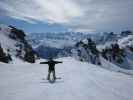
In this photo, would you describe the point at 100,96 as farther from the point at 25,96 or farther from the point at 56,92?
the point at 25,96

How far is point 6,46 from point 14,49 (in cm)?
465

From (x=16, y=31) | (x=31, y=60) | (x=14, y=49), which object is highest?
(x=16, y=31)

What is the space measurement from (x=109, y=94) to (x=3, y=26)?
338 ft

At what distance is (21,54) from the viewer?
93.3 m

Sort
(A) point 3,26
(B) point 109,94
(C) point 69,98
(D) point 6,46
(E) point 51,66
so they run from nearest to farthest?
(C) point 69,98
(B) point 109,94
(E) point 51,66
(D) point 6,46
(A) point 3,26

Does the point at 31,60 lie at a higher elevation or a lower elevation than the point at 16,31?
lower

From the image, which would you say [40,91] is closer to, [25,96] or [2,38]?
[25,96]

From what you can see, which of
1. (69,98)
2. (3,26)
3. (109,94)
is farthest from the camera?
(3,26)

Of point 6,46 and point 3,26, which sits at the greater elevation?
point 3,26

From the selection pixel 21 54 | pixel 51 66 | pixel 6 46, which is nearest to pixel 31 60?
pixel 21 54

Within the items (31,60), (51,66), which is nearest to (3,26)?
(31,60)

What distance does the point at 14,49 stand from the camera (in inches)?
3644

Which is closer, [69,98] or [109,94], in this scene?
[69,98]

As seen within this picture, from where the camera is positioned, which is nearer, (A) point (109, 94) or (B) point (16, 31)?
(A) point (109, 94)
